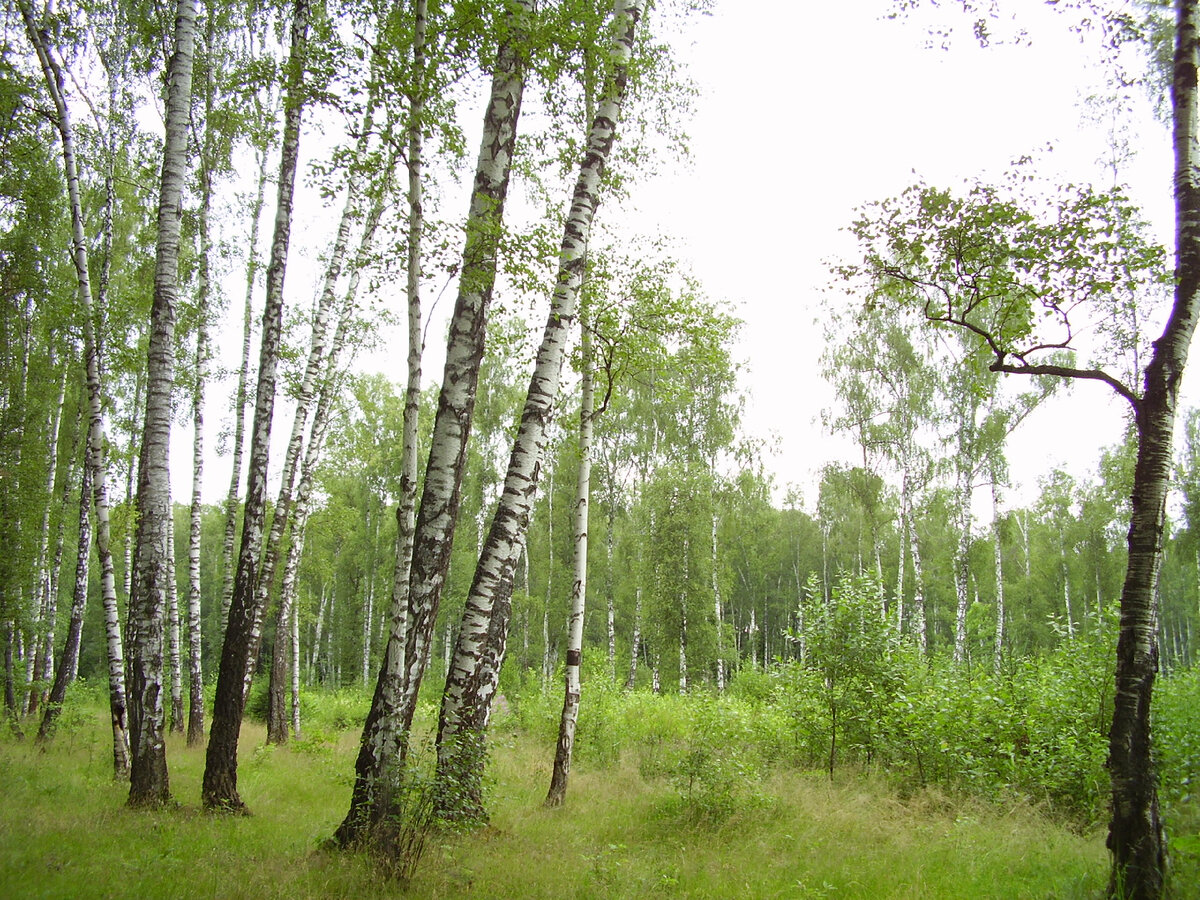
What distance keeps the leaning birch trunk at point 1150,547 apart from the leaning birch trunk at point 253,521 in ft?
24.7

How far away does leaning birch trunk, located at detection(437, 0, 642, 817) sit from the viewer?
5.21m

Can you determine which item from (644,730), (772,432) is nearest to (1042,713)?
(644,730)

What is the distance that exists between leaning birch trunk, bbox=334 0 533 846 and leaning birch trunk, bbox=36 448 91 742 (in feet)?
Result: 32.4

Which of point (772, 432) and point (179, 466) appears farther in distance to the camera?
point (772, 432)

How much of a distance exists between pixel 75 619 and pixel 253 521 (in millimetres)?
9574

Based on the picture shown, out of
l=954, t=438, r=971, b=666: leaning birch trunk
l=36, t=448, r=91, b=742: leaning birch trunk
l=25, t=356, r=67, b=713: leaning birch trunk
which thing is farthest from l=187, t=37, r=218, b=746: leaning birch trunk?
l=954, t=438, r=971, b=666: leaning birch trunk

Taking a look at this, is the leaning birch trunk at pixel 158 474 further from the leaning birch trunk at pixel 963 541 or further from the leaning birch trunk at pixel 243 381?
the leaning birch trunk at pixel 963 541

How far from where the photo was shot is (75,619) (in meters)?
13.4

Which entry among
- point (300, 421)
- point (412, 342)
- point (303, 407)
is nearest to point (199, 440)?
point (300, 421)

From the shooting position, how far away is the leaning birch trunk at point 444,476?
5262 mm

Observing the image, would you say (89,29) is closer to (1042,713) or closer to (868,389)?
(1042,713)

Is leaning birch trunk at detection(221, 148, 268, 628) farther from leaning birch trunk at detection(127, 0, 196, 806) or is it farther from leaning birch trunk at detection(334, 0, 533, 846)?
leaning birch trunk at detection(334, 0, 533, 846)

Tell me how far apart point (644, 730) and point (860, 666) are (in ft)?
17.4

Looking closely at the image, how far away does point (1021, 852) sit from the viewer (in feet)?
20.4
